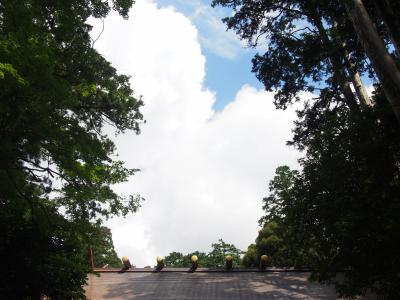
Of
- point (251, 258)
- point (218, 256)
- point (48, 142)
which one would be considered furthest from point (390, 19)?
point (218, 256)

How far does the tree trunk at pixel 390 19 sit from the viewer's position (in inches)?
315

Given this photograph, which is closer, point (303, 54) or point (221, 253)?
point (303, 54)

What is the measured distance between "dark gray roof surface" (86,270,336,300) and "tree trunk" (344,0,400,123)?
7106 mm

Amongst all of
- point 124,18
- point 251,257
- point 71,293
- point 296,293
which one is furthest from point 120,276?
point 251,257

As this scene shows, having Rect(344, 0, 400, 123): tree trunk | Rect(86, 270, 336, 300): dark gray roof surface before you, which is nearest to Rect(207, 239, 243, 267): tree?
Rect(86, 270, 336, 300): dark gray roof surface

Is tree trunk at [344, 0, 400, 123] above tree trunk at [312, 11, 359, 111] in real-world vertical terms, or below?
below

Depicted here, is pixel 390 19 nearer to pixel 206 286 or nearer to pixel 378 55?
pixel 378 55

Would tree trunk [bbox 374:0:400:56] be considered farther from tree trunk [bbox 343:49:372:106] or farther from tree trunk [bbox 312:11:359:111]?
tree trunk [bbox 343:49:372:106]

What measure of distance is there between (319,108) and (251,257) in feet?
51.8

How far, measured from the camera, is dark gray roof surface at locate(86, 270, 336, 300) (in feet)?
39.8

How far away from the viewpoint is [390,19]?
8023 millimetres

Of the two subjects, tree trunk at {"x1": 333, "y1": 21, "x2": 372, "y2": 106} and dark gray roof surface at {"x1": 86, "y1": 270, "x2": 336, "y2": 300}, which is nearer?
tree trunk at {"x1": 333, "y1": 21, "x2": 372, "y2": 106}

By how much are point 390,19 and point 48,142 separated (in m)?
7.90

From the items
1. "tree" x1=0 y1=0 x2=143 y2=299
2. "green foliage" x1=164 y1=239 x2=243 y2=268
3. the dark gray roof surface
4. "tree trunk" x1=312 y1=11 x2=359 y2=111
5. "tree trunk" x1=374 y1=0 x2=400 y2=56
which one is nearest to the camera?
"tree" x1=0 y1=0 x2=143 y2=299
